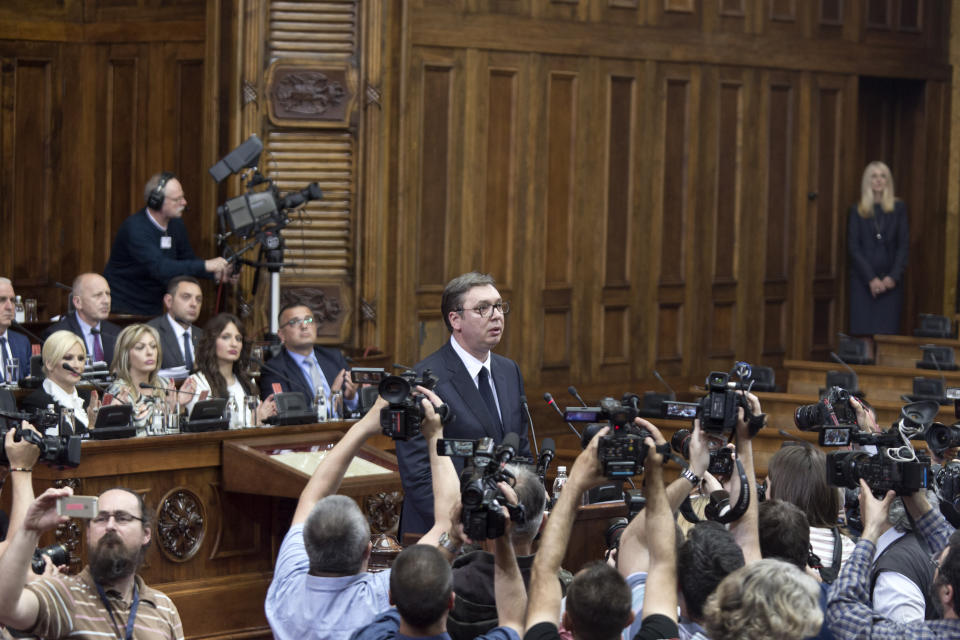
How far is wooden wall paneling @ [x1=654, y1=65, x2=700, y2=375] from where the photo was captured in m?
8.99

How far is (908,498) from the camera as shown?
11.0 feet

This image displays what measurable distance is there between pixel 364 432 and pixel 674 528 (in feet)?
2.61

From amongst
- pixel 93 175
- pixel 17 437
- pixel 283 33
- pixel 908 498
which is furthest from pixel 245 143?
pixel 908 498

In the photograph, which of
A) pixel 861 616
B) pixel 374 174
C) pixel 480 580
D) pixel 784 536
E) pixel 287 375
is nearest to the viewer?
pixel 861 616

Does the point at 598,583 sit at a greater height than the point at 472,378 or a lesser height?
lesser

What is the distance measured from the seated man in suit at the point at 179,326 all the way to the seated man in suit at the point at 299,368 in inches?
15.7

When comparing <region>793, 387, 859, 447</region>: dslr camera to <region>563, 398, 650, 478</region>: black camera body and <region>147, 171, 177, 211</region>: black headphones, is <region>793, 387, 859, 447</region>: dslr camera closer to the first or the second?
<region>563, 398, 650, 478</region>: black camera body

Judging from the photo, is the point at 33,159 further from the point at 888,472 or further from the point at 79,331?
the point at 888,472

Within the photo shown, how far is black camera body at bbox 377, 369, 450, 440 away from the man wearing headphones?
13.8 ft

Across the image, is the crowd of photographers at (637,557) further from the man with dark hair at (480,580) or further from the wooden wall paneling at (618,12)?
the wooden wall paneling at (618,12)

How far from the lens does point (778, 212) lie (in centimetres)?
952

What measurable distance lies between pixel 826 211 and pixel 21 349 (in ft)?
18.2

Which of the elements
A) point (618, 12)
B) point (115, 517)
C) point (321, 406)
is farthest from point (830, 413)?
point (618, 12)

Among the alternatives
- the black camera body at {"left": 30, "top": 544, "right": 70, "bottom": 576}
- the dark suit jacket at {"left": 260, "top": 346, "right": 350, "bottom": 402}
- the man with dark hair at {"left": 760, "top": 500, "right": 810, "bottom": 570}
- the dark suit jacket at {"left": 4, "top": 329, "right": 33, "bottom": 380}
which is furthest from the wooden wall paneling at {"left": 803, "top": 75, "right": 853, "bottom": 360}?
the black camera body at {"left": 30, "top": 544, "right": 70, "bottom": 576}
